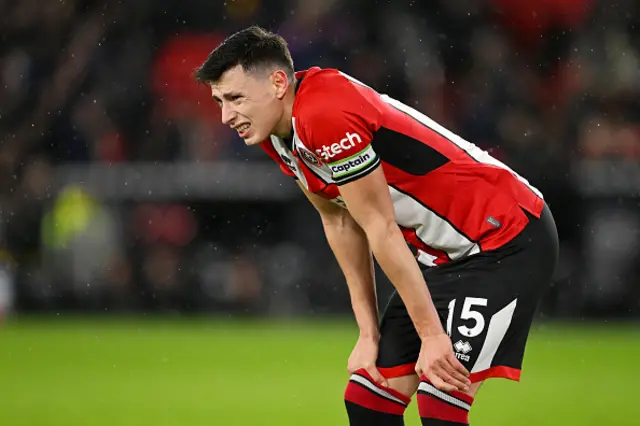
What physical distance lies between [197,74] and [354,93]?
2.05 ft

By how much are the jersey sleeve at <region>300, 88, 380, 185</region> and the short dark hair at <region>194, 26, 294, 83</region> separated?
0.35 meters

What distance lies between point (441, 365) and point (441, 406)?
182 millimetres

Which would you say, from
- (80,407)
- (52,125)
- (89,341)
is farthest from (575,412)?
(52,125)

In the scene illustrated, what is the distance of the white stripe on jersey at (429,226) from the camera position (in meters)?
4.29

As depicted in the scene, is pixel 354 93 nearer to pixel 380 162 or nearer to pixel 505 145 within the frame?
pixel 380 162

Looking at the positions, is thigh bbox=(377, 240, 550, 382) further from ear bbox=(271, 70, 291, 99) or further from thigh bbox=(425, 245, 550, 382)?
ear bbox=(271, 70, 291, 99)

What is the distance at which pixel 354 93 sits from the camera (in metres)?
4.07

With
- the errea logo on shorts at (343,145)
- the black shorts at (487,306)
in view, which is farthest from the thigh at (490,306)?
the errea logo on shorts at (343,145)

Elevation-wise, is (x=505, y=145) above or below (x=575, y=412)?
above

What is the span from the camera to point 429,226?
433cm

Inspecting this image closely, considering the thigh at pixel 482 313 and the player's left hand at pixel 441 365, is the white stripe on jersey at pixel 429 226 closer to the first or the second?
the thigh at pixel 482 313

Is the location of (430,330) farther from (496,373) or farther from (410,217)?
(410,217)

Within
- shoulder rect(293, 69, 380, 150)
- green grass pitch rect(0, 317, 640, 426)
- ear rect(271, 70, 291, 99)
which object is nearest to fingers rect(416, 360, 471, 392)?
shoulder rect(293, 69, 380, 150)

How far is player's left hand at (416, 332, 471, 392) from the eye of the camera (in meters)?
4.04
